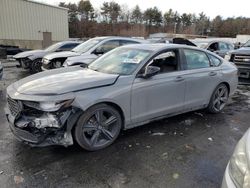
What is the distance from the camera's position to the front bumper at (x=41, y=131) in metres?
3.22

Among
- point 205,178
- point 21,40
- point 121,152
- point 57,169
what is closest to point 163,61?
point 121,152

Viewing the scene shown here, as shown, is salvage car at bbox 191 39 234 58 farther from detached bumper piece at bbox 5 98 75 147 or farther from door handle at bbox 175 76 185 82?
detached bumper piece at bbox 5 98 75 147

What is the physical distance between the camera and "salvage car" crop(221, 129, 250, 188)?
1713 mm

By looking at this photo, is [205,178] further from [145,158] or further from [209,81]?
[209,81]

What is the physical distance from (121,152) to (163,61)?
6.16 ft

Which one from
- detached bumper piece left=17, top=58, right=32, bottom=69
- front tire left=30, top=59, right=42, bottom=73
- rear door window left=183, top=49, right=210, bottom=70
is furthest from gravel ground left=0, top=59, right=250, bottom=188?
detached bumper piece left=17, top=58, right=32, bottom=69

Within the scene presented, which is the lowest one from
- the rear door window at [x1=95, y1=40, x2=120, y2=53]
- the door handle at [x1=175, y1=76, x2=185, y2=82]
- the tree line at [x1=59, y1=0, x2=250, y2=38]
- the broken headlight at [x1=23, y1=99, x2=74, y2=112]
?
the broken headlight at [x1=23, y1=99, x2=74, y2=112]

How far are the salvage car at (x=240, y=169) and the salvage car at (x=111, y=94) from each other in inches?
79.6

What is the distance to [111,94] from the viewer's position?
3631 millimetres

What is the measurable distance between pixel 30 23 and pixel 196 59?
2478 cm

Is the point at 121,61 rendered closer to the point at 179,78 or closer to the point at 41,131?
the point at 179,78

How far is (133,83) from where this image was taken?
3.87 meters

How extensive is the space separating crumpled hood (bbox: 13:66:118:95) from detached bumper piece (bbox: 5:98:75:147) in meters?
0.27

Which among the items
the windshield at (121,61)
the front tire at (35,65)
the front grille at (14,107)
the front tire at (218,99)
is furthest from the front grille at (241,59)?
the front tire at (35,65)
